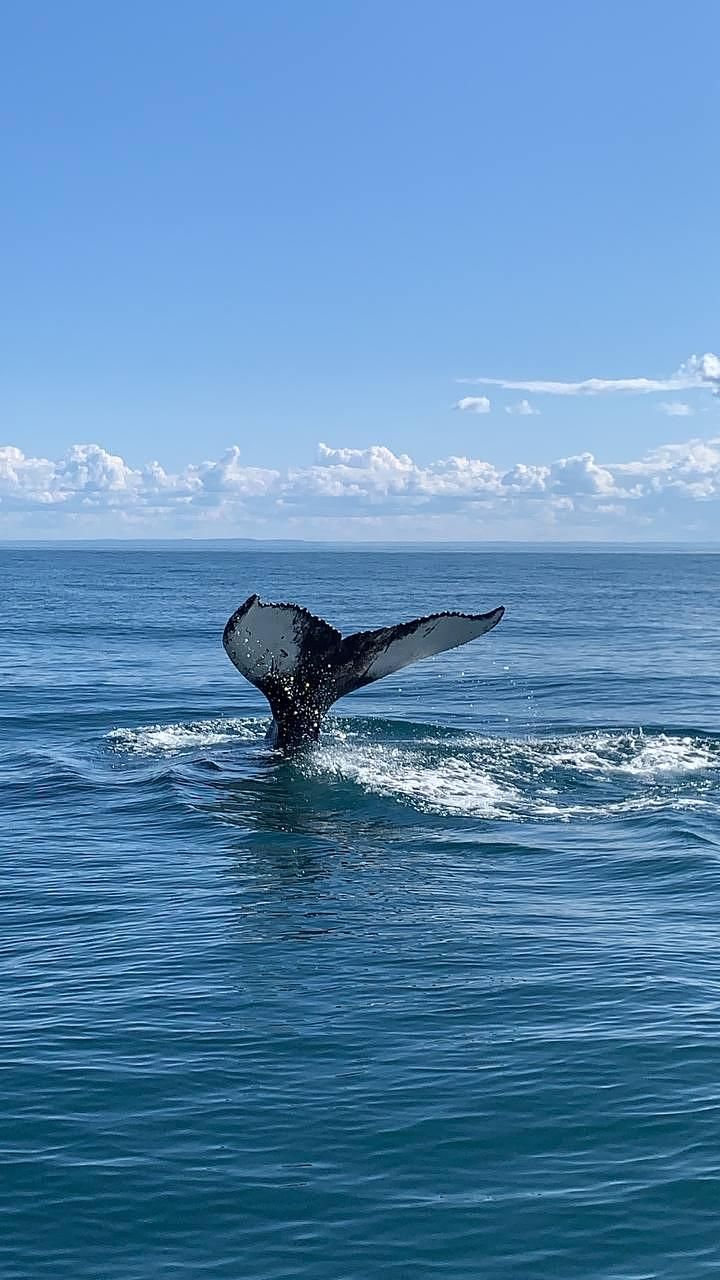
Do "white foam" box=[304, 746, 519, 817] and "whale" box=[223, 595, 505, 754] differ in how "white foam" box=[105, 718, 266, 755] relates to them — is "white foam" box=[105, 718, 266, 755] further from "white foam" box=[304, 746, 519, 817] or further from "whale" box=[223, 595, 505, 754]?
"whale" box=[223, 595, 505, 754]

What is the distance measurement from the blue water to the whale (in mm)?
1249

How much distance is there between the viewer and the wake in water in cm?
1466

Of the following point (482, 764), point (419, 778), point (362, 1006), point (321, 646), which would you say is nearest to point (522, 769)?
point (482, 764)

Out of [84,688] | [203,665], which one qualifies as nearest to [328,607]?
[203,665]

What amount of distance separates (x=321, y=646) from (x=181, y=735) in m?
5.82

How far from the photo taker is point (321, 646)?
14562mm

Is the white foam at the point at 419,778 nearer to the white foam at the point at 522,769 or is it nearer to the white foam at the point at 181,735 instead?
the white foam at the point at 522,769

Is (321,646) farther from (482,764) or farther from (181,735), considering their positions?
(181,735)

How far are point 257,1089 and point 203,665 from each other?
2623cm

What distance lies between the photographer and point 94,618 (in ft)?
169

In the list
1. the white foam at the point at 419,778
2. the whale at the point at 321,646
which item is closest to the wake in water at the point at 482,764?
the white foam at the point at 419,778

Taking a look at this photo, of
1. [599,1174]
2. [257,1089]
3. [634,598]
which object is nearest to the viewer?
[599,1174]

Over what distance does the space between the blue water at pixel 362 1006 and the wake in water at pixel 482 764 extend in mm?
70

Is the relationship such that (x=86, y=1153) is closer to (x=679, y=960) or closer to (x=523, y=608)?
(x=679, y=960)
